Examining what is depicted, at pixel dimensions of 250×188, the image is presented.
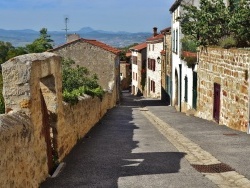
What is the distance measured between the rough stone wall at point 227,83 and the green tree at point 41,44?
49.4 metres

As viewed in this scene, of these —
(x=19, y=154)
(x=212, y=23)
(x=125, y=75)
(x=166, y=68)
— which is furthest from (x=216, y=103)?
(x=125, y=75)

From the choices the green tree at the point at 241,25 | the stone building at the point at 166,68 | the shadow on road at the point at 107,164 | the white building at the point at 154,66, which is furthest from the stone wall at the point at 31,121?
the white building at the point at 154,66

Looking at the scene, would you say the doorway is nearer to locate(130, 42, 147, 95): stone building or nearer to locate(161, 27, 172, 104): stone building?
locate(161, 27, 172, 104): stone building

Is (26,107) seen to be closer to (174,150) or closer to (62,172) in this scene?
(62,172)

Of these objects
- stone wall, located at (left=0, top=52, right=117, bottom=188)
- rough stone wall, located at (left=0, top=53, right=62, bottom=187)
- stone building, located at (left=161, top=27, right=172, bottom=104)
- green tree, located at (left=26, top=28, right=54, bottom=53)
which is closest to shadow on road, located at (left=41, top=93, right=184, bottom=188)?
stone wall, located at (left=0, top=52, right=117, bottom=188)

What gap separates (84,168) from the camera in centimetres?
914

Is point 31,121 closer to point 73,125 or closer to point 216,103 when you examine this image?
point 73,125

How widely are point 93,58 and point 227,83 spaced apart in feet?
83.2

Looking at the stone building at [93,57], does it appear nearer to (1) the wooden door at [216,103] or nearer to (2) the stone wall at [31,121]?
(1) the wooden door at [216,103]

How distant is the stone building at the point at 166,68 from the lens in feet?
127

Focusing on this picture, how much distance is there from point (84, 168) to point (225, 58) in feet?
31.0

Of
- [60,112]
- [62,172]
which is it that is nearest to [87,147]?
[60,112]

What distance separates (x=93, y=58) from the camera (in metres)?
40.5

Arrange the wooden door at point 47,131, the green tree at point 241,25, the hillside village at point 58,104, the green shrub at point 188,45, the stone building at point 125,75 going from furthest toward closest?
the stone building at point 125,75 < the green shrub at point 188,45 < the green tree at point 241,25 < the wooden door at point 47,131 < the hillside village at point 58,104
